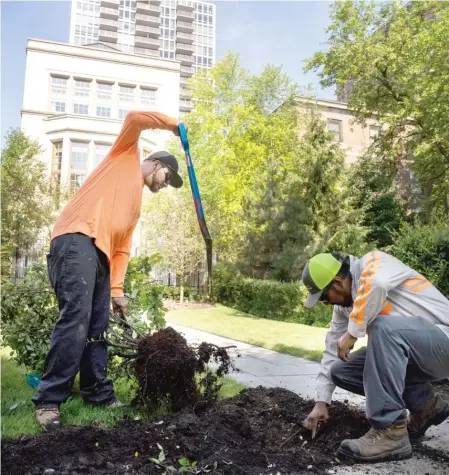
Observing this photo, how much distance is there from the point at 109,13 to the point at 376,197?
64881 mm

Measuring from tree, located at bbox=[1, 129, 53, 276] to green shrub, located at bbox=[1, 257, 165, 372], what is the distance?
18.4 m

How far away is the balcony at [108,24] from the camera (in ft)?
234

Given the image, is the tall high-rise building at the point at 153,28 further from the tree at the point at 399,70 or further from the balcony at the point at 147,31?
the tree at the point at 399,70

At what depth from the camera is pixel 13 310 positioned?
3.86 metres

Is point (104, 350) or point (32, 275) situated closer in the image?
point (104, 350)

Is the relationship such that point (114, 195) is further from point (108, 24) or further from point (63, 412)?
point (108, 24)

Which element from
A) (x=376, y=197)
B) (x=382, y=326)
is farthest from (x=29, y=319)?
(x=376, y=197)

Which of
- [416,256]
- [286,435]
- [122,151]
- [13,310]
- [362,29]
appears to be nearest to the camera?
[286,435]

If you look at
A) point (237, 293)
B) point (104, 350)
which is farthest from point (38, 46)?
point (104, 350)

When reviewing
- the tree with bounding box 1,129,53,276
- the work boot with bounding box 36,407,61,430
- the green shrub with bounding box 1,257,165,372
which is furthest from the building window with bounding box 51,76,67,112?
the work boot with bounding box 36,407,61,430

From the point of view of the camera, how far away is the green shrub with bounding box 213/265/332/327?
39.7 ft

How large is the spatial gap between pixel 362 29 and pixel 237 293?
1351 centimetres

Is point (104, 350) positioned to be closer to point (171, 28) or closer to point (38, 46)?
point (38, 46)

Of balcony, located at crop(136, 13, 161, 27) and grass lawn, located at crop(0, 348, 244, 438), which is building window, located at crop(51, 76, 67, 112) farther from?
balcony, located at crop(136, 13, 161, 27)
